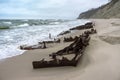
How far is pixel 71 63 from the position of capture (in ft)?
29.9

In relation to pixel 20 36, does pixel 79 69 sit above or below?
above

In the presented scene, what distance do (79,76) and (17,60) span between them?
4202 millimetres

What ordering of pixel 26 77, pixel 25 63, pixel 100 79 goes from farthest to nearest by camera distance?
1. pixel 25 63
2. pixel 26 77
3. pixel 100 79

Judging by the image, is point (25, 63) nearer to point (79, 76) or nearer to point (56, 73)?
point (56, 73)

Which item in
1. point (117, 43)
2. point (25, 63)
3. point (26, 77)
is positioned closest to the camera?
point (26, 77)

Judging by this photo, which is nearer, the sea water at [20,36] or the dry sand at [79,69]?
the dry sand at [79,69]

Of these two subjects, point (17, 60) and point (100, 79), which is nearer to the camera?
point (100, 79)

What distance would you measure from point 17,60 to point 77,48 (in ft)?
9.26

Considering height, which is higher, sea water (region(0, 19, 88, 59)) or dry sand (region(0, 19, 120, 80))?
dry sand (region(0, 19, 120, 80))

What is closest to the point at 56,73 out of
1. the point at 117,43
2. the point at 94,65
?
the point at 94,65

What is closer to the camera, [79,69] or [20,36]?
[79,69]

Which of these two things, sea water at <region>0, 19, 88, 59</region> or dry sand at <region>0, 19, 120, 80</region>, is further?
sea water at <region>0, 19, 88, 59</region>

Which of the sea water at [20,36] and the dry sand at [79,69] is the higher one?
the dry sand at [79,69]

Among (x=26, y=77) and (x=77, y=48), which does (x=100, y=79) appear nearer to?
(x=26, y=77)
